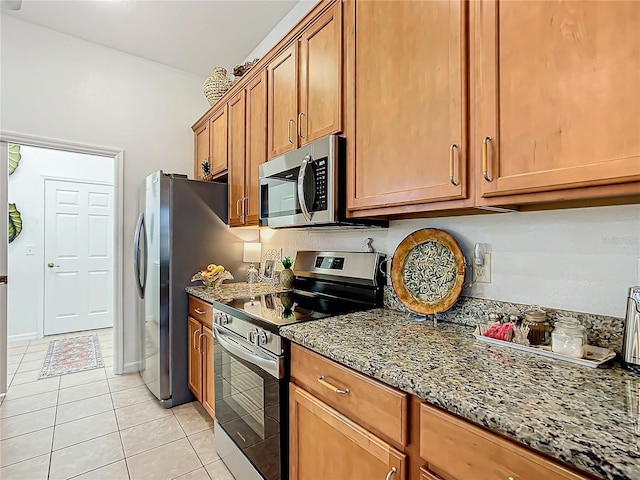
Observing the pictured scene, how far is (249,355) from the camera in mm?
1540

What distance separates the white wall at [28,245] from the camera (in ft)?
13.3

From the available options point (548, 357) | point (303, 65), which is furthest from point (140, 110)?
point (548, 357)

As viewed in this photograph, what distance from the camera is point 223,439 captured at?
1822 millimetres

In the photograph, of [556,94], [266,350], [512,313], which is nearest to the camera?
[556,94]

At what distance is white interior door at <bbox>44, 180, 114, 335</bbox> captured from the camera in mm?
4297

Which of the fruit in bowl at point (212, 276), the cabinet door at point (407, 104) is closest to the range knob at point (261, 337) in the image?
the cabinet door at point (407, 104)

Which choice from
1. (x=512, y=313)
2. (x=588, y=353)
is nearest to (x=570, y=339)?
(x=588, y=353)

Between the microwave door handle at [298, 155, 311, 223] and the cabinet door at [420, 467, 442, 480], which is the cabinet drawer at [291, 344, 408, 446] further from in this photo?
the microwave door handle at [298, 155, 311, 223]

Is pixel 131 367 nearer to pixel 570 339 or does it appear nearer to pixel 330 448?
pixel 330 448

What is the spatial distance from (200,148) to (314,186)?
2070mm

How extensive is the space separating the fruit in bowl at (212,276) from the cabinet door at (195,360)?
284mm

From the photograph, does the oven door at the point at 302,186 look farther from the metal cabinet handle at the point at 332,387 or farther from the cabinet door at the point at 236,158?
the metal cabinet handle at the point at 332,387

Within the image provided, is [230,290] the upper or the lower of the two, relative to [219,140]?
lower

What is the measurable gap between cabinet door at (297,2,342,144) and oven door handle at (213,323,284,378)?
108 cm
